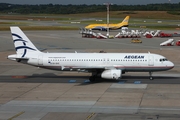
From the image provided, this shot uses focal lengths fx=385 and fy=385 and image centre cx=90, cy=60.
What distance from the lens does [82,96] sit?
1752 inches

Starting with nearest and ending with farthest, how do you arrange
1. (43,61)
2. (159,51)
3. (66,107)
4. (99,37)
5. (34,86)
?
1. (66,107)
2. (34,86)
3. (43,61)
4. (159,51)
5. (99,37)

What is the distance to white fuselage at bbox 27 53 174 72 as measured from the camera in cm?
5291

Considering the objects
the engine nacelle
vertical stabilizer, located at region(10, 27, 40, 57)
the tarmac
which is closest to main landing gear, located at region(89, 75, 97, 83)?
the tarmac

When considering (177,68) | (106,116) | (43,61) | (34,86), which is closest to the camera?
(106,116)

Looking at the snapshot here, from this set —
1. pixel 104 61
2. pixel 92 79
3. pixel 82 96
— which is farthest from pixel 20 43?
pixel 82 96

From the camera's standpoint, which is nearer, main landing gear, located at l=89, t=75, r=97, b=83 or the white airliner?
the white airliner

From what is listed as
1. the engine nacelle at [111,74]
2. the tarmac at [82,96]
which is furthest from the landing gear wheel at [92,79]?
the engine nacelle at [111,74]

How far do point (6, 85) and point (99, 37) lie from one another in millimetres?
68871

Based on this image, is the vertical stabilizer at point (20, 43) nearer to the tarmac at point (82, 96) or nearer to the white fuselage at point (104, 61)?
the white fuselage at point (104, 61)

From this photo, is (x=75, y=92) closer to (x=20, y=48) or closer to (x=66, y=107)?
(x=66, y=107)

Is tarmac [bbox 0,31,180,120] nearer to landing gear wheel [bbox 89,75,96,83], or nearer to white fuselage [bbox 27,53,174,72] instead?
landing gear wheel [bbox 89,75,96,83]

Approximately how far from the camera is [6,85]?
51375mm

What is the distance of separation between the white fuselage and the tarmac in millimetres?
1990

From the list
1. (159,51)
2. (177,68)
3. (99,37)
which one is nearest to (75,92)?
(177,68)
